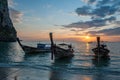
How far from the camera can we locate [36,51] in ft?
217

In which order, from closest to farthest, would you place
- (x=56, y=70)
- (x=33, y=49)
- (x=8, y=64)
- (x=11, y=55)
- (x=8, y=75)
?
(x=8, y=75), (x=56, y=70), (x=8, y=64), (x=11, y=55), (x=33, y=49)

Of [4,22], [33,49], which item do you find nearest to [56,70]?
[33,49]

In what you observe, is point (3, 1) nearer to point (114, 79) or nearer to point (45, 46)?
point (45, 46)

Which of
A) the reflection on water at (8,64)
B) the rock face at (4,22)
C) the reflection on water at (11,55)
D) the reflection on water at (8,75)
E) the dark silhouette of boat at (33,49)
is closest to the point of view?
the reflection on water at (8,75)

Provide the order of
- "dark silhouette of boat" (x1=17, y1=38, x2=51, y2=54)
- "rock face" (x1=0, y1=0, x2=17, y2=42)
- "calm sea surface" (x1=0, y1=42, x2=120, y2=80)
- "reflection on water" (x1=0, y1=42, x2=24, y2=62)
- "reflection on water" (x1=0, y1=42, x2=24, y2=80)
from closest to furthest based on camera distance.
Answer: "reflection on water" (x1=0, y1=42, x2=24, y2=80), "calm sea surface" (x1=0, y1=42, x2=120, y2=80), "reflection on water" (x1=0, y1=42, x2=24, y2=62), "dark silhouette of boat" (x1=17, y1=38, x2=51, y2=54), "rock face" (x1=0, y1=0, x2=17, y2=42)

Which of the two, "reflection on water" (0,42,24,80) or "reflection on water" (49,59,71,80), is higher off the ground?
"reflection on water" (0,42,24,80)

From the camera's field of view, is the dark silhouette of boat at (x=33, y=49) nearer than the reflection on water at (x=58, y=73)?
No

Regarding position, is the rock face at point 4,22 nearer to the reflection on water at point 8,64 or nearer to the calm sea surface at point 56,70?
the reflection on water at point 8,64

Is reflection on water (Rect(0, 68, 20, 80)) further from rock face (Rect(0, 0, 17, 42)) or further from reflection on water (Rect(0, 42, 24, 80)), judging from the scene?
rock face (Rect(0, 0, 17, 42))

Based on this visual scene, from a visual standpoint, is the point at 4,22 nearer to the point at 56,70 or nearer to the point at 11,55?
the point at 11,55

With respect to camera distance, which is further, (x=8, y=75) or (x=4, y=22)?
(x=4, y=22)

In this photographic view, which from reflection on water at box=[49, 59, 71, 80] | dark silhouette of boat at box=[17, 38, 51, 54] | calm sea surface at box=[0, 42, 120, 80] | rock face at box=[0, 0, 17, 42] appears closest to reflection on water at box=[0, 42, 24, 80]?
calm sea surface at box=[0, 42, 120, 80]

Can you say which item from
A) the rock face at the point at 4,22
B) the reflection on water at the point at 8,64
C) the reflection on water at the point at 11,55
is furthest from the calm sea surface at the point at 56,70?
the rock face at the point at 4,22

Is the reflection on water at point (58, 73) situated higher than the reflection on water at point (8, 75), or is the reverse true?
the reflection on water at point (8, 75)
